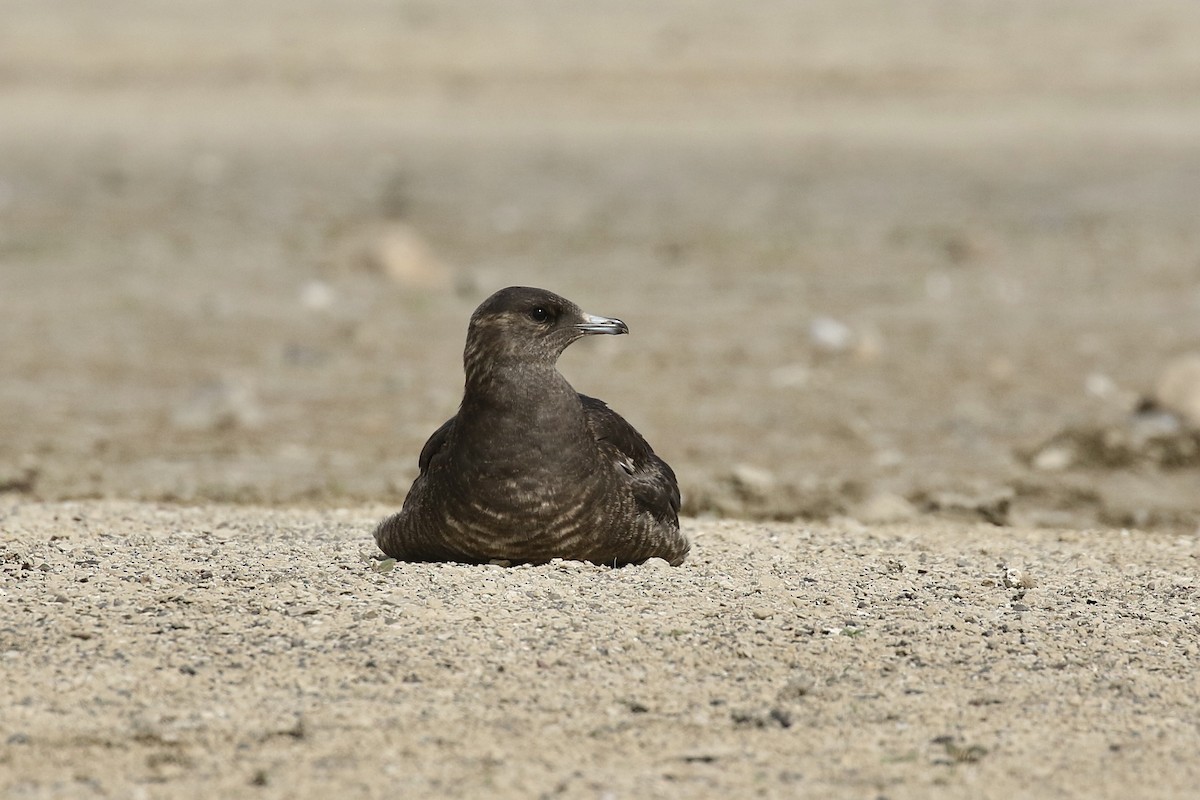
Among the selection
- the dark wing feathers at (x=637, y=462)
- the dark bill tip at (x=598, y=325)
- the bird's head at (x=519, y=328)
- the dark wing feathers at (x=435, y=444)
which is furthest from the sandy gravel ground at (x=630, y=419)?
the dark bill tip at (x=598, y=325)

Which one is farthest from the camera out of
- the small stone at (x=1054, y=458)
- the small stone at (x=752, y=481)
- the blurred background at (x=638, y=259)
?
the blurred background at (x=638, y=259)

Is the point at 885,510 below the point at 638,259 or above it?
below

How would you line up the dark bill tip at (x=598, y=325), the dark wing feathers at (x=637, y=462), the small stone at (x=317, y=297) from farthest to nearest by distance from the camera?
the small stone at (x=317, y=297)
the dark wing feathers at (x=637, y=462)
the dark bill tip at (x=598, y=325)

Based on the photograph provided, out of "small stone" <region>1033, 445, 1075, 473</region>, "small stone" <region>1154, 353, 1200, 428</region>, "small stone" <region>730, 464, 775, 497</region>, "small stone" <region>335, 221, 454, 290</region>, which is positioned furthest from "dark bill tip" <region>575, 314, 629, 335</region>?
"small stone" <region>335, 221, 454, 290</region>

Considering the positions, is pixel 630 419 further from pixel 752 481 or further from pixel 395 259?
pixel 395 259

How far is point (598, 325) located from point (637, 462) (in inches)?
24.9

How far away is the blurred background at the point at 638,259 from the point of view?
34.2 ft

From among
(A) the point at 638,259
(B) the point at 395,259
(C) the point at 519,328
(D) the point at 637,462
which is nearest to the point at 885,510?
(D) the point at 637,462

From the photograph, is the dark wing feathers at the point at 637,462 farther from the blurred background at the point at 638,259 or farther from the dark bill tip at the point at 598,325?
the blurred background at the point at 638,259

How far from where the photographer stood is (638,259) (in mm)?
17219

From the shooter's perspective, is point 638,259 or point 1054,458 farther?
point 638,259

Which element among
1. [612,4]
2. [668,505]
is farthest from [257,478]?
[612,4]

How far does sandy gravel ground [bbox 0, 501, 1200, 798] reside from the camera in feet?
15.9

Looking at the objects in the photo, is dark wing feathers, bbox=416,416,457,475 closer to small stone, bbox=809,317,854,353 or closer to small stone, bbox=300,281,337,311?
small stone, bbox=809,317,854,353
